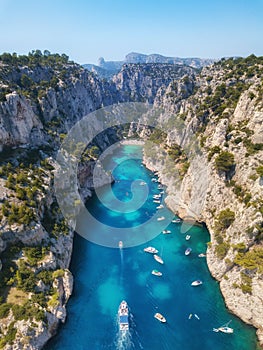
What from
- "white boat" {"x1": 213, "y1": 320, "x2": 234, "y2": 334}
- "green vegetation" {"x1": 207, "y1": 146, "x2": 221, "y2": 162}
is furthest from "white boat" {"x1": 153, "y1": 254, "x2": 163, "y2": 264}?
"green vegetation" {"x1": 207, "y1": 146, "x2": 221, "y2": 162}

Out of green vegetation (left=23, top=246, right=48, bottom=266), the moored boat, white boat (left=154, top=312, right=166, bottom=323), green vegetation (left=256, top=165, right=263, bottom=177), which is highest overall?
green vegetation (left=256, top=165, right=263, bottom=177)

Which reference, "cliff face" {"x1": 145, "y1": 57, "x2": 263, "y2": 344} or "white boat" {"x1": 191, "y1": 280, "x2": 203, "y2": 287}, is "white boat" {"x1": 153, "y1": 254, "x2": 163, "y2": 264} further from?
"cliff face" {"x1": 145, "y1": 57, "x2": 263, "y2": 344}

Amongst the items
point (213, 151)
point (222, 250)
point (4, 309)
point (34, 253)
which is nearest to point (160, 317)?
point (222, 250)

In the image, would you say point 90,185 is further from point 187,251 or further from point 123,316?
point 123,316

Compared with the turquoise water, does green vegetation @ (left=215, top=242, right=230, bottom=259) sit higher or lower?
higher

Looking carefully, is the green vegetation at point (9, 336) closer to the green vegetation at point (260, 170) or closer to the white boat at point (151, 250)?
the white boat at point (151, 250)

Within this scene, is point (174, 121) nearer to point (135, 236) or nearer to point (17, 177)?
point (135, 236)

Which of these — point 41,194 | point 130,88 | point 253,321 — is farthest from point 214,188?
point 130,88
